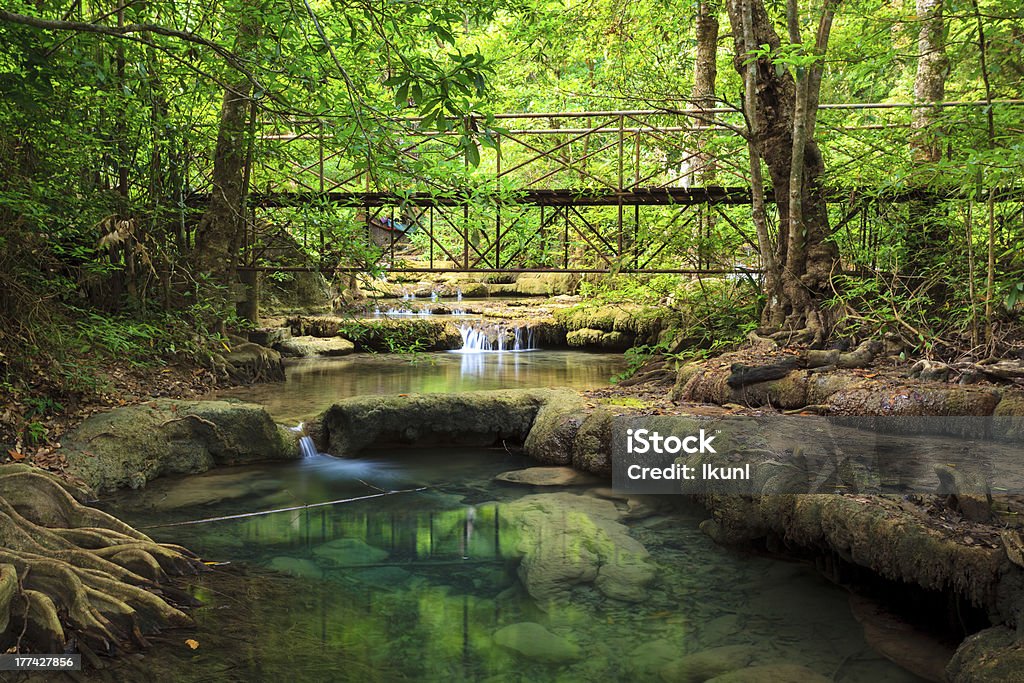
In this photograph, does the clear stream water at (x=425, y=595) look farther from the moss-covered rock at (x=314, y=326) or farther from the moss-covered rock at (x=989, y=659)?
the moss-covered rock at (x=314, y=326)

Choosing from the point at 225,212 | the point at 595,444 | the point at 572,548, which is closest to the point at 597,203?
the point at 595,444

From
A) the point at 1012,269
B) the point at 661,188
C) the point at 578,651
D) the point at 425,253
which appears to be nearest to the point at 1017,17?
the point at 1012,269

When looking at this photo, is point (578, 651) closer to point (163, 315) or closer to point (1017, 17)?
point (1017, 17)

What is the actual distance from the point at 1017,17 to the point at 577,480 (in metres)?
5.44

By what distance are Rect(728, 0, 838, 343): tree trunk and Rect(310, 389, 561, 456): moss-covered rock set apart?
295 centimetres

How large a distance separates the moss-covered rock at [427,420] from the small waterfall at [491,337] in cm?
578

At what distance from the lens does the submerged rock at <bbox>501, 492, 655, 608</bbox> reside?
210 inches

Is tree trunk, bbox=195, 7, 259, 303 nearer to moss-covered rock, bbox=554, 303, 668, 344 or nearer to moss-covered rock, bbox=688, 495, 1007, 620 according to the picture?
moss-covered rock, bbox=554, 303, 668, 344

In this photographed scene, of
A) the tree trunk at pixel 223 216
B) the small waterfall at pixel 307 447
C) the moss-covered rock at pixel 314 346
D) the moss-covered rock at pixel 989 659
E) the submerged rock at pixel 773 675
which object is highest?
the tree trunk at pixel 223 216

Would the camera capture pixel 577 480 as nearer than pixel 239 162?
Yes

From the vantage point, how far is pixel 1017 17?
6676 millimetres

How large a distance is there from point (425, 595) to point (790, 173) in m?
6.48

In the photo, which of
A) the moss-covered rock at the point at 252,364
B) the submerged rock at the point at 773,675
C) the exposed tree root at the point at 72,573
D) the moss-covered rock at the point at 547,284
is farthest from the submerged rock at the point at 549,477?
the moss-covered rock at the point at 547,284

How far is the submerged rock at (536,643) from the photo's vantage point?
4441mm
